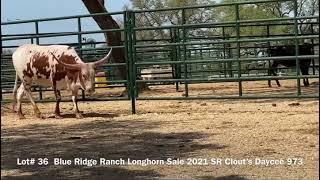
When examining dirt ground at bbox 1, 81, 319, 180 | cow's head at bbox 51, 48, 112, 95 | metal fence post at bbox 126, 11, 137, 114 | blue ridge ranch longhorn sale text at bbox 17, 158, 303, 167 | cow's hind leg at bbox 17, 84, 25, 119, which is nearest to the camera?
dirt ground at bbox 1, 81, 319, 180

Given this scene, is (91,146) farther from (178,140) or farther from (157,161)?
(157,161)

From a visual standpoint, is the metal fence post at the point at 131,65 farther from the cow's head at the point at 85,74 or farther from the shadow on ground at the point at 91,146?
the shadow on ground at the point at 91,146

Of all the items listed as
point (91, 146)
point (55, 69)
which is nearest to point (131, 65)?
point (55, 69)

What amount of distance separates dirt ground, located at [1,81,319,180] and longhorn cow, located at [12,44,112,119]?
1.89 feet

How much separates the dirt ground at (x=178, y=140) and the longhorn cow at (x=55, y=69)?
57 centimetres

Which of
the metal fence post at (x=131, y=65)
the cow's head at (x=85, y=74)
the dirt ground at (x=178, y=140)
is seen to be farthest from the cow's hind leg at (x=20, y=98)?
the metal fence post at (x=131, y=65)

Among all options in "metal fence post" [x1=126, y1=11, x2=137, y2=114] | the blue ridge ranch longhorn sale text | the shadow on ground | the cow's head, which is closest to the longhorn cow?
the cow's head

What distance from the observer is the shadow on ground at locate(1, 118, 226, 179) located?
5.79m

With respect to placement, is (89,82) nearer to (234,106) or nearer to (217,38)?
(234,106)

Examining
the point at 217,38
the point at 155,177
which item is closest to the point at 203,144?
the point at 155,177

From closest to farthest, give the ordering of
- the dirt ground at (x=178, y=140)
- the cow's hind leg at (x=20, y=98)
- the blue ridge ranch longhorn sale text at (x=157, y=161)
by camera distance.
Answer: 1. the dirt ground at (x=178, y=140)
2. the blue ridge ranch longhorn sale text at (x=157, y=161)
3. the cow's hind leg at (x=20, y=98)

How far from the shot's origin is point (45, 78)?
35.4 feet

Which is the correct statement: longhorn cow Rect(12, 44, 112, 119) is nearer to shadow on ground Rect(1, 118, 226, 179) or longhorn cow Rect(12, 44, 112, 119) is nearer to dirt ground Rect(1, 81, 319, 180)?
dirt ground Rect(1, 81, 319, 180)

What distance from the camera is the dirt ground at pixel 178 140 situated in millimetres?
5742
